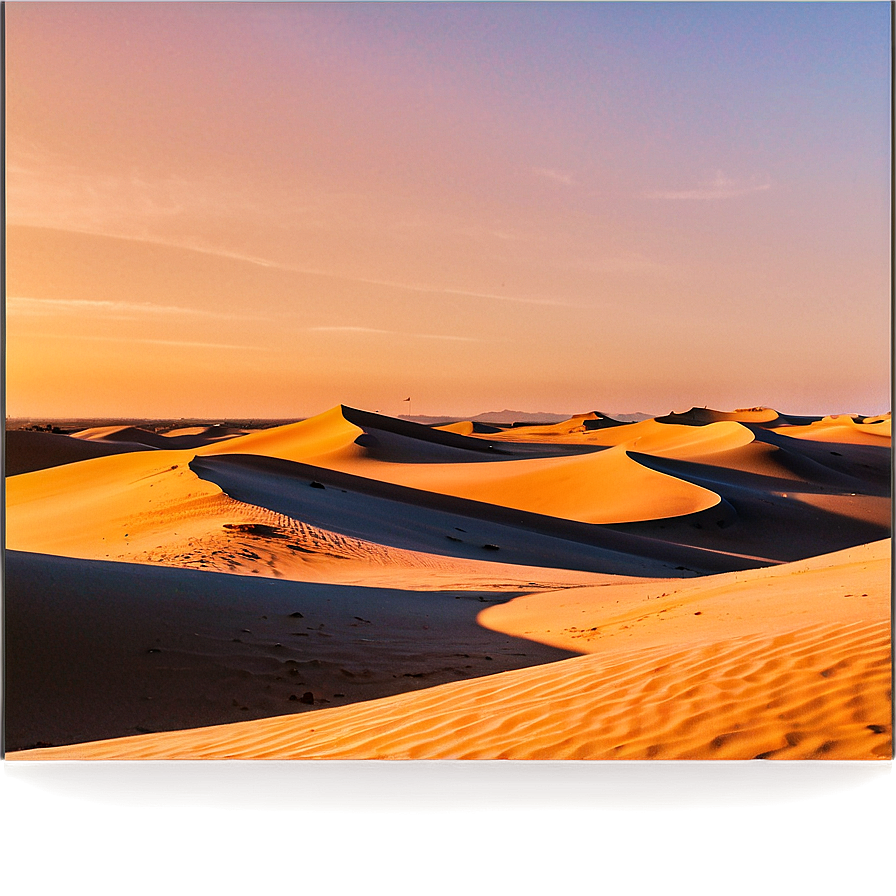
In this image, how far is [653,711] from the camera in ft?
17.0

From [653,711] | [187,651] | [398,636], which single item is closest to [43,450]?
[398,636]

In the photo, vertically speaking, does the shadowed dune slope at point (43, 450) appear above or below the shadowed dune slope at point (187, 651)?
above

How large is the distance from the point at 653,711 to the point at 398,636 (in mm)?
4376

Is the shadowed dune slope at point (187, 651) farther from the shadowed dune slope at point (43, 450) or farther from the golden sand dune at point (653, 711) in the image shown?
the shadowed dune slope at point (43, 450)

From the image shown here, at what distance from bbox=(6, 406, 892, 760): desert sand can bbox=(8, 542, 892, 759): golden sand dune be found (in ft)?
0.06

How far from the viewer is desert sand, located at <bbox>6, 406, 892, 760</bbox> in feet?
17.0

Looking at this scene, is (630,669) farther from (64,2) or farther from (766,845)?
(64,2)

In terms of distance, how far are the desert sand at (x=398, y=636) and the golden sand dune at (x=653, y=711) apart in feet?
0.06

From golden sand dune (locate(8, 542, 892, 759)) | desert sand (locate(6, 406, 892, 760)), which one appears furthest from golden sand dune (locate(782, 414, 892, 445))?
golden sand dune (locate(8, 542, 892, 759))

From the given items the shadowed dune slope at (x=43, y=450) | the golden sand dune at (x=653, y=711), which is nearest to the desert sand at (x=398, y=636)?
the golden sand dune at (x=653, y=711)

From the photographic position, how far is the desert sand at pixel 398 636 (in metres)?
5.19

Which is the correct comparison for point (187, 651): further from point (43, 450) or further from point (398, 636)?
point (43, 450)

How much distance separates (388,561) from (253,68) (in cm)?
891

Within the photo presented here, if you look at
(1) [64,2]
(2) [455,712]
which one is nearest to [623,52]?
(1) [64,2]
